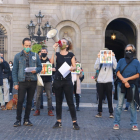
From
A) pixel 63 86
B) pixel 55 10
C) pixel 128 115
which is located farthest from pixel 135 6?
pixel 63 86

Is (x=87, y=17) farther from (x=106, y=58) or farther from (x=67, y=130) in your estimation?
(x=67, y=130)

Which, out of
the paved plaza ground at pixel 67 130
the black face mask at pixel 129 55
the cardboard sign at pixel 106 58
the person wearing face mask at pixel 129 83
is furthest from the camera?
the cardboard sign at pixel 106 58

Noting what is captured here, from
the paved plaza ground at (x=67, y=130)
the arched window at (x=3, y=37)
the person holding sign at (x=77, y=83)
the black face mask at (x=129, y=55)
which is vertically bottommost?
the paved plaza ground at (x=67, y=130)

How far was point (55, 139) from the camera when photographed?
614cm

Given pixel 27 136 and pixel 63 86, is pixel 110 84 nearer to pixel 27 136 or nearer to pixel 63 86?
pixel 63 86

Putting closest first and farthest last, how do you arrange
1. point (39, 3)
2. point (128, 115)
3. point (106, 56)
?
1. point (106, 56)
2. point (128, 115)
3. point (39, 3)

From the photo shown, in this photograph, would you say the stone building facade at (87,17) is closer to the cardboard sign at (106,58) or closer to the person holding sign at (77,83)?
the person holding sign at (77,83)

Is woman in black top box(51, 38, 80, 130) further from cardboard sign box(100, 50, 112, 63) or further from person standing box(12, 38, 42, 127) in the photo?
cardboard sign box(100, 50, 112, 63)

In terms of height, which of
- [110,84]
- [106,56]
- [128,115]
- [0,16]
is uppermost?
[0,16]

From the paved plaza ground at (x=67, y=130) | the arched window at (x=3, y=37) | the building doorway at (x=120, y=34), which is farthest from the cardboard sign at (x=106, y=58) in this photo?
the arched window at (x=3, y=37)

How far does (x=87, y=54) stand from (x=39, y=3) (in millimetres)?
5646

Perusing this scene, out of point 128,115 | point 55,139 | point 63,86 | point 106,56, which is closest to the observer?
point 55,139

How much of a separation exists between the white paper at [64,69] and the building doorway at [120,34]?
63.5ft

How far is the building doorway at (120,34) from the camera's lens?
2694 cm
